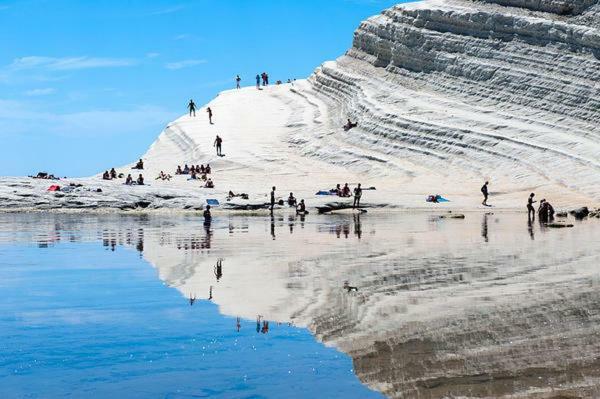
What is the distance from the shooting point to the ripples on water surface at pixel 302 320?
29.7 ft

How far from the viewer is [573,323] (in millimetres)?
11664

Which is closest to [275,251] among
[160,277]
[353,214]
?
[160,277]

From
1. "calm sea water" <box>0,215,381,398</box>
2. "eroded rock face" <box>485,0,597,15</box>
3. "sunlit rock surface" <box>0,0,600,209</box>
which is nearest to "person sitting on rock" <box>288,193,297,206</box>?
"sunlit rock surface" <box>0,0,600,209</box>

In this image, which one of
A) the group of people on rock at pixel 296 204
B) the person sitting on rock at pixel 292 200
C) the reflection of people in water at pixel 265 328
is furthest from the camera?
the person sitting on rock at pixel 292 200

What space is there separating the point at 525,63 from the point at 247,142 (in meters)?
18.4

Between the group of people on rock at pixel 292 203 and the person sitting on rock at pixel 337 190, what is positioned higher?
the person sitting on rock at pixel 337 190

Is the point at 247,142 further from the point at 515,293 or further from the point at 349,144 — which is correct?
the point at 515,293

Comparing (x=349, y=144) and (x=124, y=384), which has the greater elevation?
(x=349, y=144)

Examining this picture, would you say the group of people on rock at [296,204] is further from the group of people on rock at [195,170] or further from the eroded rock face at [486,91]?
the group of people on rock at [195,170]

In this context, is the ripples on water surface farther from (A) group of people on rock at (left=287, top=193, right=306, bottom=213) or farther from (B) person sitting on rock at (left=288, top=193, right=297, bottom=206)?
(B) person sitting on rock at (left=288, top=193, right=297, bottom=206)

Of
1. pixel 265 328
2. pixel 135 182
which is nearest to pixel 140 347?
pixel 265 328

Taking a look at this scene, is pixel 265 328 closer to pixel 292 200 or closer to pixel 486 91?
pixel 292 200

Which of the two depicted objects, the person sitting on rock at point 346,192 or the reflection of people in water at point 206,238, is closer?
the reflection of people in water at point 206,238

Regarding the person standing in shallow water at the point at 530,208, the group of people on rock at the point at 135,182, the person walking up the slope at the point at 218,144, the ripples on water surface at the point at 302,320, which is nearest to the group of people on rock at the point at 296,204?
the group of people on rock at the point at 135,182
